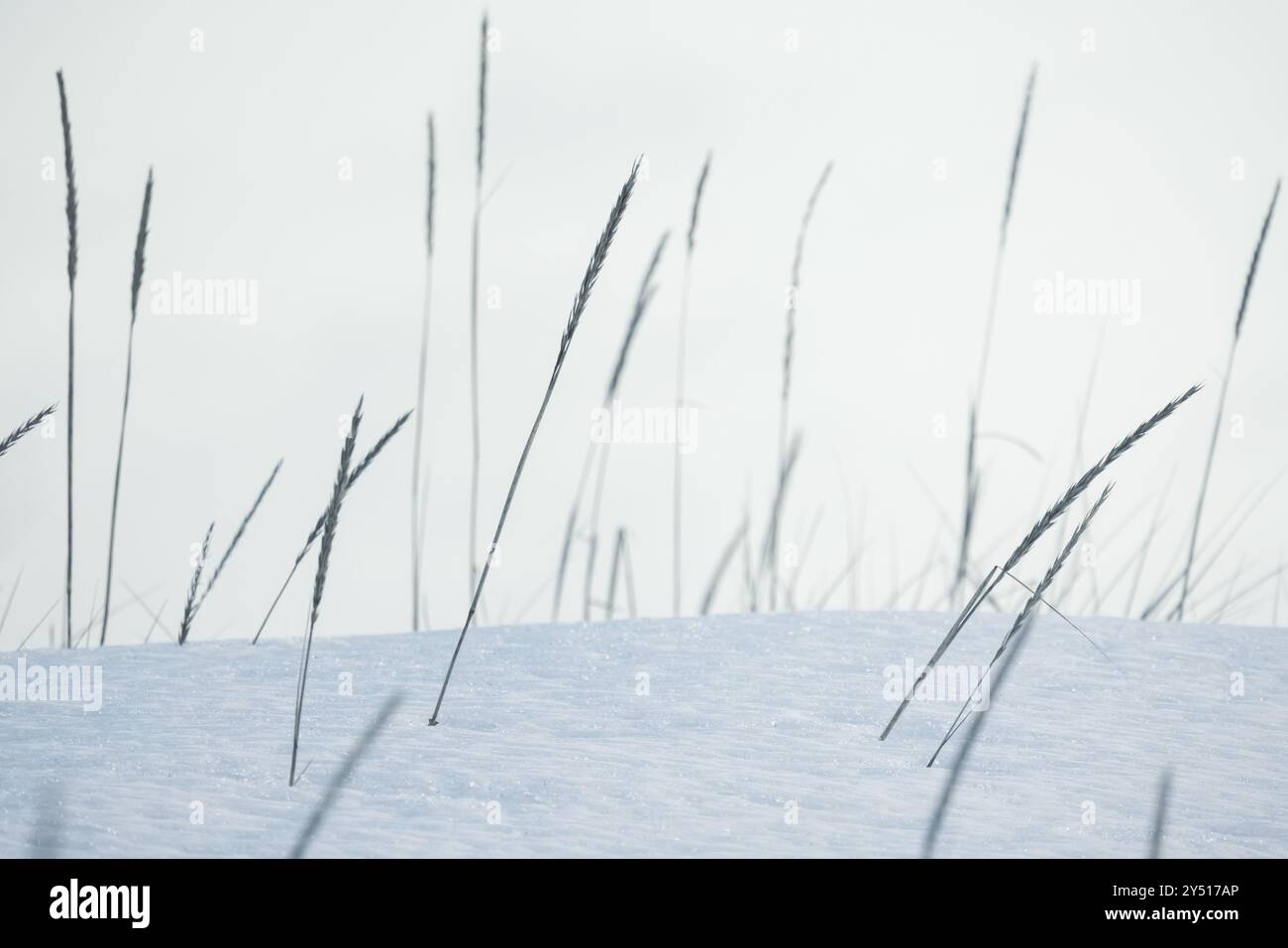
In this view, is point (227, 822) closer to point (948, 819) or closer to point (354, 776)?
point (354, 776)

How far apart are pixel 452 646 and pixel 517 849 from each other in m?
0.85

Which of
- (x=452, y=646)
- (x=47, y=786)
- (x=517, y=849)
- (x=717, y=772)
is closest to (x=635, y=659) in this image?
(x=452, y=646)

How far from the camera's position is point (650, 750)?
4.46ft

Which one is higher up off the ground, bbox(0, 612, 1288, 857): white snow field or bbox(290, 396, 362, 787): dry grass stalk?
bbox(290, 396, 362, 787): dry grass stalk

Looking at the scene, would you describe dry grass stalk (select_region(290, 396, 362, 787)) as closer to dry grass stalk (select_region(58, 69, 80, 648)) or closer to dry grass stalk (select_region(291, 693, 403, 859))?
dry grass stalk (select_region(291, 693, 403, 859))

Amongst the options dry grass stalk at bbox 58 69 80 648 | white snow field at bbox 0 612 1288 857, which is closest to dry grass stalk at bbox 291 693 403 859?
white snow field at bbox 0 612 1288 857

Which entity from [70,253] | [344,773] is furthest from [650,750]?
[70,253]

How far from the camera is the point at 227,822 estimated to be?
1107 millimetres

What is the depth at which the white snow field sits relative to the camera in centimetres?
112

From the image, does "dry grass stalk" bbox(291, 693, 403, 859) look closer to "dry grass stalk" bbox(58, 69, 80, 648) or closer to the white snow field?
the white snow field
